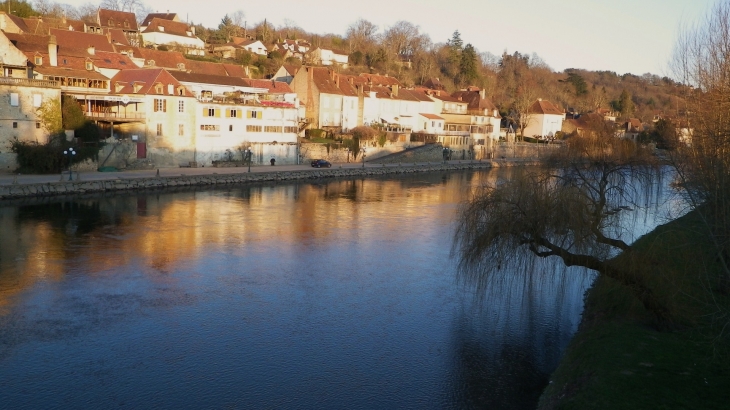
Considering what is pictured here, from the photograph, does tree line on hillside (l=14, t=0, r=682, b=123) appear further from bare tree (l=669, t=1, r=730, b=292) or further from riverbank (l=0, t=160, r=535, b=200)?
bare tree (l=669, t=1, r=730, b=292)

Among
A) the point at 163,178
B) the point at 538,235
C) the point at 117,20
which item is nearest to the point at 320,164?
the point at 163,178

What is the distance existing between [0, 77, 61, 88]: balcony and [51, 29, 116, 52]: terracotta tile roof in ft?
28.1

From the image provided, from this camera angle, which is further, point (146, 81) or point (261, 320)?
point (146, 81)

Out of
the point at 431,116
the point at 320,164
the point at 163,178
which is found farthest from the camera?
the point at 431,116

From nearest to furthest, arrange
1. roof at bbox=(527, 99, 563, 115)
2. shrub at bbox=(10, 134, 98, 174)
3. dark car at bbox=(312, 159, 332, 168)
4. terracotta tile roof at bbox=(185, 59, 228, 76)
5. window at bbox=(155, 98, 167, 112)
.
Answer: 1. shrub at bbox=(10, 134, 98, 174)
2. window at bbox=(155, 98, 167, 112)
3. dark car at bbox=(312, 159, 332, 168)
4. terracotta tile roof at bbox=(185, 59, 228, 76)
5. roof at bbox=(527, 99, 563, 115)

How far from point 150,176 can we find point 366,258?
674 inches

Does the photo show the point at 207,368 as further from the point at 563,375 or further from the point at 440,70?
the point at 440,70

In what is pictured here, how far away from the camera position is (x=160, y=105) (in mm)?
33906

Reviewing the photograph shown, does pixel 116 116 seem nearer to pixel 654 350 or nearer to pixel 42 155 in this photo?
pixel 42 155

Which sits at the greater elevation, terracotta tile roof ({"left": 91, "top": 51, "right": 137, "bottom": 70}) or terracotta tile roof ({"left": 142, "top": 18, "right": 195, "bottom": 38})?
terracotta tile roof ({"left": 142, "top": 18, "right": 195, "bottom": 38})

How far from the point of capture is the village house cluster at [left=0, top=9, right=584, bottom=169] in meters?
31.3

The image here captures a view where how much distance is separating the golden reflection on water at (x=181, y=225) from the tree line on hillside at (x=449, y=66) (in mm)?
33172

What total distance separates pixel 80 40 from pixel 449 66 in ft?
157

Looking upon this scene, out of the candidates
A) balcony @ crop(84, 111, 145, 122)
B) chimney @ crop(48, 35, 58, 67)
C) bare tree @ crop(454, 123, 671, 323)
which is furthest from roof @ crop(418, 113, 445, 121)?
bare tree @ crop(454, 123, 671, 323)
